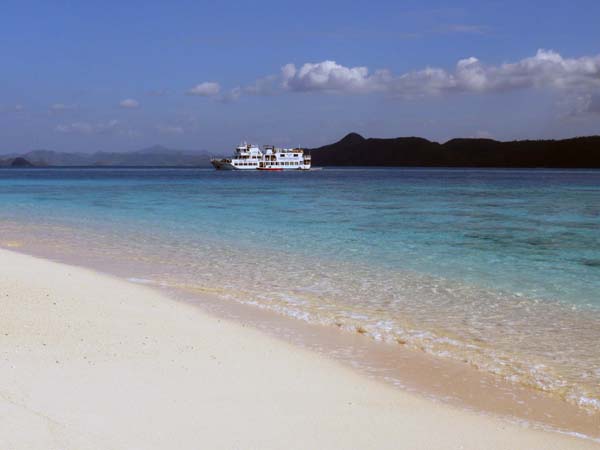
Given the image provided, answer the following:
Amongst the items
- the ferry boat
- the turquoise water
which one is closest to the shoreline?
the turquoise water

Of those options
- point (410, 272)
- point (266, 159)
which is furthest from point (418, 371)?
point (266, 159)

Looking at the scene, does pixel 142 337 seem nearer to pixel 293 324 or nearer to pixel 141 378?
pixel 141 378

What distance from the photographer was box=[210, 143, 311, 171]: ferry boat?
133 m

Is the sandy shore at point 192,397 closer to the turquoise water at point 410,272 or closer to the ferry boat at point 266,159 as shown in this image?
the turquoise water at point 410,272

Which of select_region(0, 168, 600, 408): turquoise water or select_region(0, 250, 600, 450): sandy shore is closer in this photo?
select_region(0, 250, 600, 450): sandy shore

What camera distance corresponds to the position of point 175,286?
11047 millimetres

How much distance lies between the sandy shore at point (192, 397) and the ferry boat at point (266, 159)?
12628 cm

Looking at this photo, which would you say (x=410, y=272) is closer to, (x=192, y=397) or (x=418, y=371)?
(x=418, y=371)

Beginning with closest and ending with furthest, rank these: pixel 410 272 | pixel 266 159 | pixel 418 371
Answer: pixel 418 371
pixel 410 272
pixel 266 159

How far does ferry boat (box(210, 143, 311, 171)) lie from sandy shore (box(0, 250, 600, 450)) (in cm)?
12628

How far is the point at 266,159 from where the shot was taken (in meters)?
135

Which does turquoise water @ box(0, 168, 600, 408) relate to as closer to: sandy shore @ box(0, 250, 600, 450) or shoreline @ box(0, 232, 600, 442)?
shoreline @ box(0, 232, 600, 442)

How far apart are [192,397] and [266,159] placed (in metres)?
132

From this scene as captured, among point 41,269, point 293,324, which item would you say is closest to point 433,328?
point 293,324
